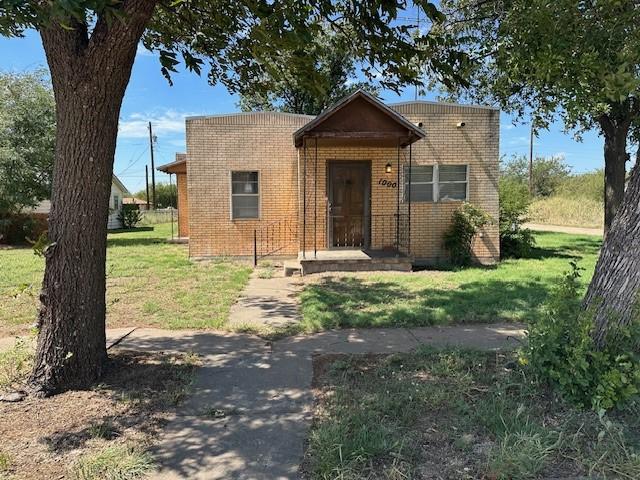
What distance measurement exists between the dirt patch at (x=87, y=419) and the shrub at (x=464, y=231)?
28.8ft

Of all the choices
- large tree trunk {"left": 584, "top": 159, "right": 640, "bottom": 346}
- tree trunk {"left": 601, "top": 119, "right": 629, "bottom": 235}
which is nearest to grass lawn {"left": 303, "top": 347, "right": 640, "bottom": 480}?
large tree trunk {"left": 584, "top": 159, "right": 640, "bottom": 346}

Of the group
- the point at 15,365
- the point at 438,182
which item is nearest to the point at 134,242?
the point at 438,182

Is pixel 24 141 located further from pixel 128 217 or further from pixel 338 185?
pixel 128 217

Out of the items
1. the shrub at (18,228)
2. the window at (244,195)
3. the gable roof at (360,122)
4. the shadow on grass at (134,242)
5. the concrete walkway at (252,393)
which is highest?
the gable roof at (360,122)

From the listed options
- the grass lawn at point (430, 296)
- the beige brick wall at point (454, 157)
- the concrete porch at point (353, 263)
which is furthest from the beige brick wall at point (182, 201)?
the grass lawn at point (430, 296)

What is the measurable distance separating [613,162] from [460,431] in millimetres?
14177

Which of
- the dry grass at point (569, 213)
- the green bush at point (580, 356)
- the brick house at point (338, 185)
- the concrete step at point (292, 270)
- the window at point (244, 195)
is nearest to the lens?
the green bush at point (580, 356)

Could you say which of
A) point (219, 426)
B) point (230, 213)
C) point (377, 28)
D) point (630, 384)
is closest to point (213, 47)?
point (377, 28)

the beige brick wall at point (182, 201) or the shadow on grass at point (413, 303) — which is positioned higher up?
the beige brick wall at point (182, 201)

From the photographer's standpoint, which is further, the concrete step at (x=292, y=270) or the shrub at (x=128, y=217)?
the shrub at (x=128, y=217)

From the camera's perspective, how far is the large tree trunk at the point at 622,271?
3.22m

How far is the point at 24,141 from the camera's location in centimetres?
1694

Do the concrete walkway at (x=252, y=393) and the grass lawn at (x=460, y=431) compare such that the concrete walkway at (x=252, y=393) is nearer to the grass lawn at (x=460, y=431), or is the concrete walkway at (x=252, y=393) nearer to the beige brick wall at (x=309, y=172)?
the grass lawn at (x=460, y=431)

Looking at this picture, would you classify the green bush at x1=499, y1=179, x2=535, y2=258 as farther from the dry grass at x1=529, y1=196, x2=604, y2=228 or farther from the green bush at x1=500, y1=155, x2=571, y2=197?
the green bush at x1=500, y1=155, x2=571, y2=197
